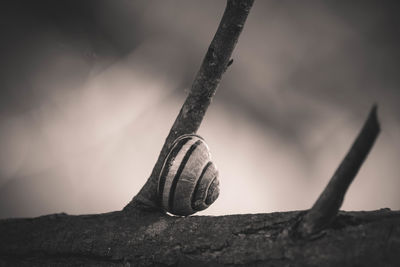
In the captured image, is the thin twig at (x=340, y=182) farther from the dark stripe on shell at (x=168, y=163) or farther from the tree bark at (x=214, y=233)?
the dark stripe on shell at (x=168, y=163)

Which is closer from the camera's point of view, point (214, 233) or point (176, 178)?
point (214, 233)

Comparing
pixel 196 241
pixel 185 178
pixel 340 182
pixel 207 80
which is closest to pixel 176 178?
pixel 185 178

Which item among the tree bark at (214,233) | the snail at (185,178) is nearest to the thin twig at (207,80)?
the tree bark at (214,233)

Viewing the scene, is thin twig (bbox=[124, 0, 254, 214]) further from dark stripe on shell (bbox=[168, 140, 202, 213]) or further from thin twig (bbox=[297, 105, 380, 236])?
thin twig (bbox=[297, 105, 380, 236])

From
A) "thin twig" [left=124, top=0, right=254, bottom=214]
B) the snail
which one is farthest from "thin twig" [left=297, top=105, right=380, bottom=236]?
"thin twig" [left=124, top=0, right=254, bottom=214]

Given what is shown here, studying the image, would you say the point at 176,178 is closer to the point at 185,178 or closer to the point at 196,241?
the point at 185,178
